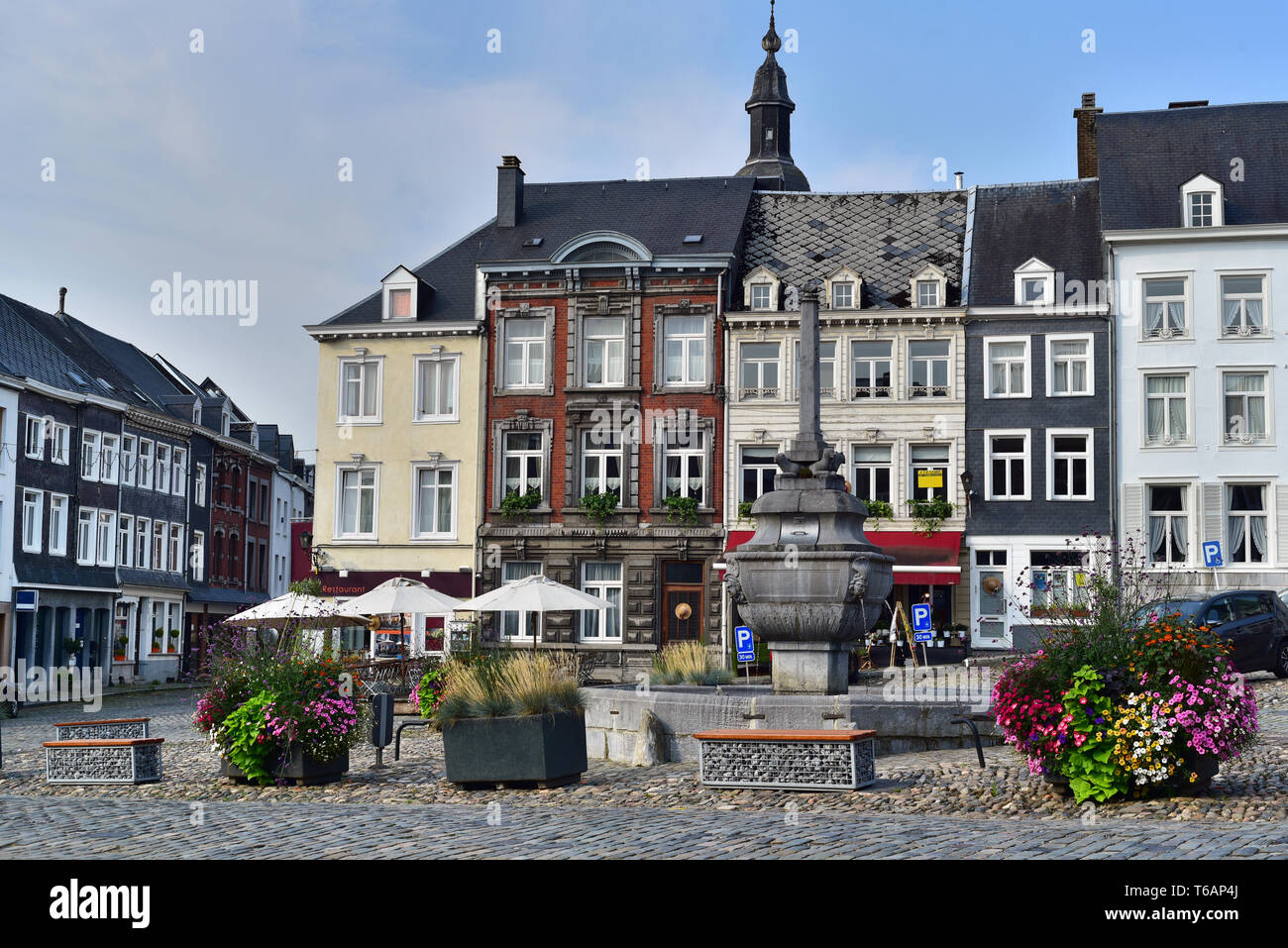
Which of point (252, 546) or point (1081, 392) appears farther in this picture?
point (252, 546)

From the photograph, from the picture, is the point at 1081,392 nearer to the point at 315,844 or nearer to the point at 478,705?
the point at 478,705

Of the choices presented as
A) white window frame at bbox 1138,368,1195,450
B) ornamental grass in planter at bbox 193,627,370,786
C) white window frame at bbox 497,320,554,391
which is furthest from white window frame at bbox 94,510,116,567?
ornamental grass in planter at bbox 193,627,370,786

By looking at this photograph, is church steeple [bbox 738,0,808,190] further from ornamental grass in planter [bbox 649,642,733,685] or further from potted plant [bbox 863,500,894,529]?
ornamental grass in planter [bbox 649,642,733,685]

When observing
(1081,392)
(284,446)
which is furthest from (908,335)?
(284,446)

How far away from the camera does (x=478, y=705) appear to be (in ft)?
47.7

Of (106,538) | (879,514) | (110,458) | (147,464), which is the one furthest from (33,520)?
(879,514)

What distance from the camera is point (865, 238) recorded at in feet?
145

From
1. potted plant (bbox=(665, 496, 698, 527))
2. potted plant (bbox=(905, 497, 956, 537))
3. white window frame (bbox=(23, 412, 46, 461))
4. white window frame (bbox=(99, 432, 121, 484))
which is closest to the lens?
potted plant (bbox=(905, 497, 956, 537))

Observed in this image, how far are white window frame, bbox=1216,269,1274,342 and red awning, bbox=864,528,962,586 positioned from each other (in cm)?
852

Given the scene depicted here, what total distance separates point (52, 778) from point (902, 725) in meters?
8.91

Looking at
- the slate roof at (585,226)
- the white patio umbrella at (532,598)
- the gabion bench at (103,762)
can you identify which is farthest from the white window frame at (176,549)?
the gabion bench at (103,762)

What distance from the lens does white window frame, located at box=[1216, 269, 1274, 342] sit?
39625 millimetres

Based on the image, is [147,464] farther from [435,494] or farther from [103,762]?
[103,762]

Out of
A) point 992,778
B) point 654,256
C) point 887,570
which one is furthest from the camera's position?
point 654,256
